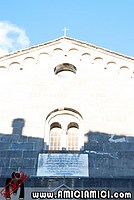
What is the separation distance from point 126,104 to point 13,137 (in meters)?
4.75

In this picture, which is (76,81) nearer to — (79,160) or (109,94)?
(109,94)

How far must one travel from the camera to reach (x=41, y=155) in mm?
14242

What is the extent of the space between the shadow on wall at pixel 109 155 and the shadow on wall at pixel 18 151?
1.93m

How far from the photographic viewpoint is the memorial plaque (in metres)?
13.7

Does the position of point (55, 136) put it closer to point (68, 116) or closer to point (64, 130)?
point (64, 130)

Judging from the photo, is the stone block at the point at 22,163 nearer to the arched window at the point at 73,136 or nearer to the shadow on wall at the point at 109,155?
the arched window at the point at 73,136

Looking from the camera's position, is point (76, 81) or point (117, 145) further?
point (76, 81)

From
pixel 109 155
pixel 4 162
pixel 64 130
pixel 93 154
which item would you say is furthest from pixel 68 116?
pixel 4 162

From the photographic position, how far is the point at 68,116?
51.2 feet

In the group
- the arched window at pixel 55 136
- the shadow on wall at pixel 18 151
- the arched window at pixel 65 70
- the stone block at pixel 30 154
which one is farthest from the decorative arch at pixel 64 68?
the stone block at pixel 30 154

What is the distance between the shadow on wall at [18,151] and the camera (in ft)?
45.4

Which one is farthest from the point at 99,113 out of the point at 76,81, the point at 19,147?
the point at 19,147

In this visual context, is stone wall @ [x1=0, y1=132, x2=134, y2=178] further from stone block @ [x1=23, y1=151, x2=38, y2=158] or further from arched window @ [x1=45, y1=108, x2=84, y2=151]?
arched window @ [x1=45, y1=108, x2=84, y2=151]

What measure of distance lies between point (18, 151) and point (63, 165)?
70.8 inches
